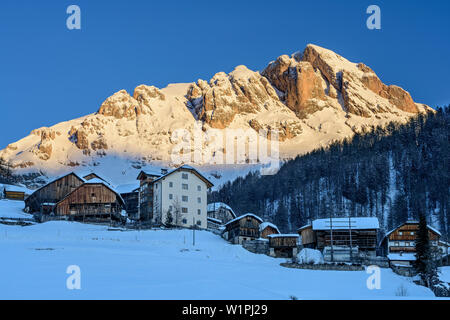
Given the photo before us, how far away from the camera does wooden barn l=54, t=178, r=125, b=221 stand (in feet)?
244

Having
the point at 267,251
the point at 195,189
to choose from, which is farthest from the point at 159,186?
the point at 267,251

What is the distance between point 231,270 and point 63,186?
51.4 metres

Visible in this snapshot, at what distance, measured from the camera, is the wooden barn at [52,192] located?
79438mm

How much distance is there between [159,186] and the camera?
80.4 metres

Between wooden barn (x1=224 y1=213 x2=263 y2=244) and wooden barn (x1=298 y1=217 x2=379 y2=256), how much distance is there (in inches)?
333

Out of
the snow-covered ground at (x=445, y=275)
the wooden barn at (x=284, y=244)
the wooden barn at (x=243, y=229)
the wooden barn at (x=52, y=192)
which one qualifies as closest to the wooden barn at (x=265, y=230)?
the wooden barn at (x=243, y=229)

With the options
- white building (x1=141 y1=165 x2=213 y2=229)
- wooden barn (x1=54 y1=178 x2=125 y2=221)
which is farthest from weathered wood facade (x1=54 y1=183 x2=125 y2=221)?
white building (x1=141 y1=165 x2=213 y2=229)

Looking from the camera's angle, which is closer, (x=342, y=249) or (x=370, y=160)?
(x=342, y=249)

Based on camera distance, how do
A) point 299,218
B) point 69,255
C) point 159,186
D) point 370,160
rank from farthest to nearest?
1. point 370,160
2. point 299,218
3. point 159,186
4. point 69,255

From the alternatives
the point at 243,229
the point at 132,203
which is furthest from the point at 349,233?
the point at 132,203

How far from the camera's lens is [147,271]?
32125 millimetres

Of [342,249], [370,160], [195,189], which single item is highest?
[370,160]

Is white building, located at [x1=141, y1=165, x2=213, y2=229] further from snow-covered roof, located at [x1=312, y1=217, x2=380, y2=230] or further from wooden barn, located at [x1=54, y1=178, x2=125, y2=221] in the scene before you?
snow-covered roof, located at [x1=312, y1=217, x2=380, y2=230]
